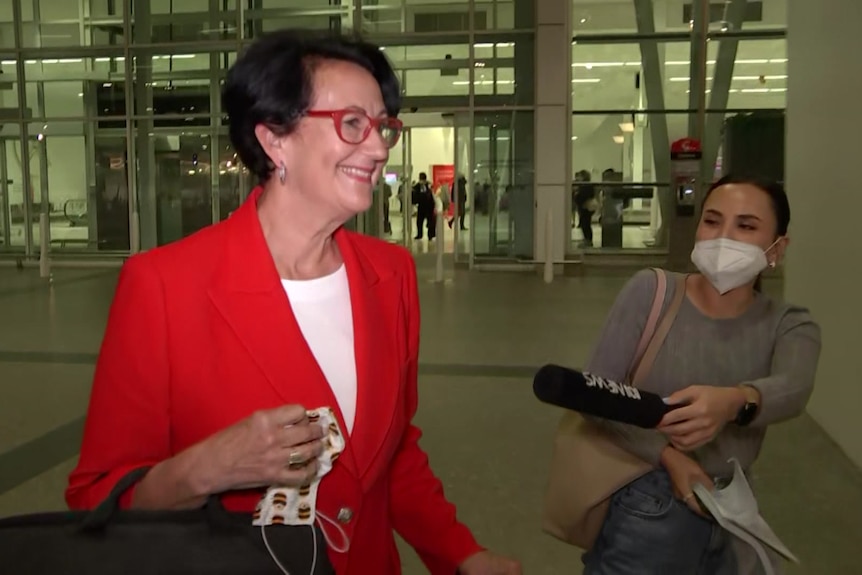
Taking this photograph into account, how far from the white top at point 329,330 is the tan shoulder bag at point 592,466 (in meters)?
0.66

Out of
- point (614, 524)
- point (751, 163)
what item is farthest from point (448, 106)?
point (614, 524)

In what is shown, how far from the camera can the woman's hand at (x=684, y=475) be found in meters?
1.99

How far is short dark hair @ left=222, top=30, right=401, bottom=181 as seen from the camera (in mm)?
1739

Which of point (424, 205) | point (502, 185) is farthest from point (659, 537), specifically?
point (424, 205)

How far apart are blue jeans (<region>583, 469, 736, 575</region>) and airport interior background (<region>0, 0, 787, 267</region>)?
Answer: 13.0 meters

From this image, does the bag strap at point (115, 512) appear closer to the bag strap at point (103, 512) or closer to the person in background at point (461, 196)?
the bag strap at point (103, 512)

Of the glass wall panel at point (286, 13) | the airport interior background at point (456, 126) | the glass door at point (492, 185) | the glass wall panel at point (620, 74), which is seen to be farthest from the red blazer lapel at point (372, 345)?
the glass wall panel at point (286, 13)

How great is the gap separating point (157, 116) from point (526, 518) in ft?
48.6

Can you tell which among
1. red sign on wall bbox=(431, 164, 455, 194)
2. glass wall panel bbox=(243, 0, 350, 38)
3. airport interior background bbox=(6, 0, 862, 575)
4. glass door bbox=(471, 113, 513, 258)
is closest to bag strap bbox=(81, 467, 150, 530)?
airport interior background bbox=(6, 0, 862, 575)

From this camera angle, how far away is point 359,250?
6.49ft

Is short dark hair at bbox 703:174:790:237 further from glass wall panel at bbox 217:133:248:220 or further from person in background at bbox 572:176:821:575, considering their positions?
glass wall panel at bbox 217:133:248:220

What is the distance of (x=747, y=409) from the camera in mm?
1952

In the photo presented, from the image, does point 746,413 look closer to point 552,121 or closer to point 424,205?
point 552,121

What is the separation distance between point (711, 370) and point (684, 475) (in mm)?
281
